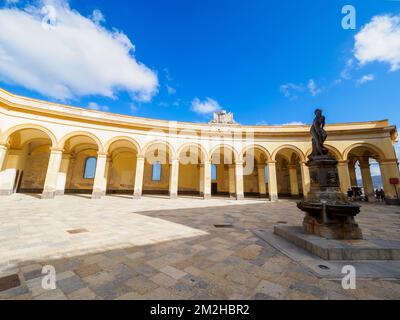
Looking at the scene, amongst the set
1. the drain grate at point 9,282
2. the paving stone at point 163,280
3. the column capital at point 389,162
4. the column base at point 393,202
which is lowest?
the paving stone at point 163,280

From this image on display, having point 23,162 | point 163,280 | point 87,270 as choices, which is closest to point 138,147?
point 23,162

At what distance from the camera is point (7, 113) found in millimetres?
12250

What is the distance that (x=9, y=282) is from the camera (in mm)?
2320

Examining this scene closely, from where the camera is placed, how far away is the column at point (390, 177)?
1449 cm

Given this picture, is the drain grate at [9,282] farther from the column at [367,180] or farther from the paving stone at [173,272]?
the column at [367,180]

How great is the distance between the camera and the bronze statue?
5.06 meters

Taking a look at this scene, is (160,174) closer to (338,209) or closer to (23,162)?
(23,162)

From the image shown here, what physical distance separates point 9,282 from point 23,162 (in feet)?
66.4

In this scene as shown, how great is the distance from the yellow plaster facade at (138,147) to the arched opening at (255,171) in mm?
120

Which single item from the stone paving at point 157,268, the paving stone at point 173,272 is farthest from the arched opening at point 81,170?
the paving stone at point 173,272

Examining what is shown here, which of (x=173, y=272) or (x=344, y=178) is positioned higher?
(x=344, y=178)

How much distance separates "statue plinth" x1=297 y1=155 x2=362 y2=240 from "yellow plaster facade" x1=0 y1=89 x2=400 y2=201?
1215cm

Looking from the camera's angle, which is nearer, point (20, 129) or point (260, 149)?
point (20, 129)
